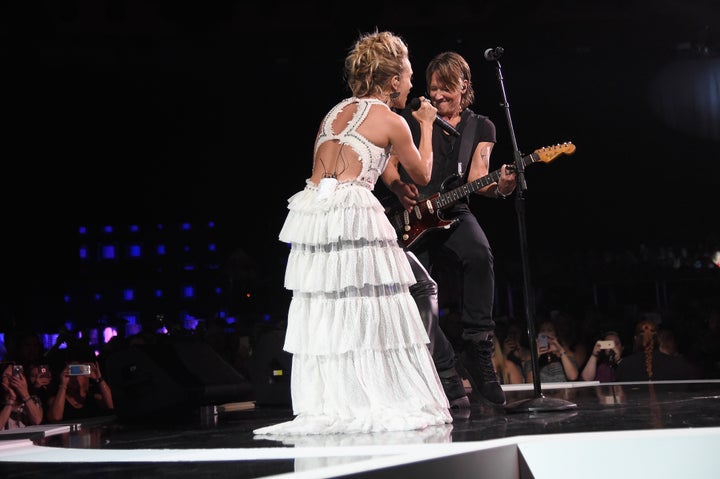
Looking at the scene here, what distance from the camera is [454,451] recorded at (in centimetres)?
183

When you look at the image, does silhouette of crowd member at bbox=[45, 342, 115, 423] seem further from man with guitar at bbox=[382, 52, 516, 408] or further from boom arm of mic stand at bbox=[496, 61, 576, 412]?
boom arm of mic stand at bbox=[496, 61, 576, 412]

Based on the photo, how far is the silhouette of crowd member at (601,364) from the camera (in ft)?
18.2

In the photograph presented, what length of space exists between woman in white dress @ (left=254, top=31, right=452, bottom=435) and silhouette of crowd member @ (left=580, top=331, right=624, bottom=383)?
3071 mm

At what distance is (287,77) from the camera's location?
8773 millimetres

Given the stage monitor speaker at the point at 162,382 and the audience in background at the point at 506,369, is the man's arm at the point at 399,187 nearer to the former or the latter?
the stage monitor speaker at the point at 162,382

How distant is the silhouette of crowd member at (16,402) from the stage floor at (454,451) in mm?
1356

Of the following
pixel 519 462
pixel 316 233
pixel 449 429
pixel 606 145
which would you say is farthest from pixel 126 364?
pixel 606 145

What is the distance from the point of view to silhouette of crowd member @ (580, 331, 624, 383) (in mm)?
5551


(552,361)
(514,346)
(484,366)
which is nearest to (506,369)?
(514,346)

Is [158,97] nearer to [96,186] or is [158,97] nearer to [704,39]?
[96,186]

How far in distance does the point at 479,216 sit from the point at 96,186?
16.0 feet

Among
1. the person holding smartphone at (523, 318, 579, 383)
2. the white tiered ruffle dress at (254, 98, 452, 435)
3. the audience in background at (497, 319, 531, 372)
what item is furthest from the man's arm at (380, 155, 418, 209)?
the audience in background at (497, 319, 531, 372)

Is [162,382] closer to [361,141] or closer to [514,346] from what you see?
[361,141]

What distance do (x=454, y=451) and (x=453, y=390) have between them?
4.75 ft
